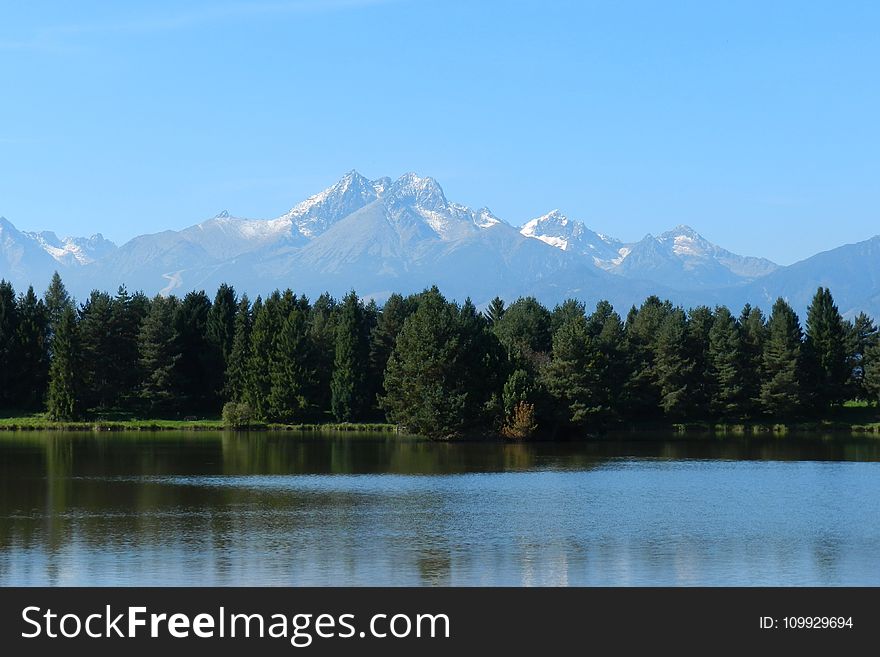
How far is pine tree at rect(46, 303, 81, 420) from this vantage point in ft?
389

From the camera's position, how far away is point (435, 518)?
49219 mm

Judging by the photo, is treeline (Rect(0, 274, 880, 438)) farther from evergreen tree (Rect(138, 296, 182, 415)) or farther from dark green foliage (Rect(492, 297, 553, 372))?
dark green foliage (Rect(492, 297, 553, 372))

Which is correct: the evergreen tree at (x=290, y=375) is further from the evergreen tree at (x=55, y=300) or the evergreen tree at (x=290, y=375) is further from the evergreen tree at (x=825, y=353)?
the evergreen tree at (x=825, y=353)

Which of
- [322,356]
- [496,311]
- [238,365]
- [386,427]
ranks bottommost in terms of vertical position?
[386,427]

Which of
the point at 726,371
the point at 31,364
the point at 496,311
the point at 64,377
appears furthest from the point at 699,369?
the point at 31,364

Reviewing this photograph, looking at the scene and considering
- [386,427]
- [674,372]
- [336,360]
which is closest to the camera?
[386,427]

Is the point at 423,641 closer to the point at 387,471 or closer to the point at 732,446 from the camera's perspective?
the point at 387,471

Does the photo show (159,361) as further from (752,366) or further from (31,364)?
(752,366)

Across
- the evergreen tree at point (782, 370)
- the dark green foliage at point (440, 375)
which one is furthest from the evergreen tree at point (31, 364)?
the evergreen tree at point (782, 370)

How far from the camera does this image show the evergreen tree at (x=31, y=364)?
12675cm

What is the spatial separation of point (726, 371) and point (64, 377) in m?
68.5

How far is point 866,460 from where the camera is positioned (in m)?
80.6

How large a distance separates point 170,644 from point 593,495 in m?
36.3

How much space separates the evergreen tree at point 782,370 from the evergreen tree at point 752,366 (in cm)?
93
